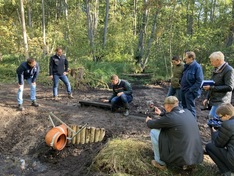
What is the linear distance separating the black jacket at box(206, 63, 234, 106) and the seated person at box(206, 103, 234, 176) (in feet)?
3.09

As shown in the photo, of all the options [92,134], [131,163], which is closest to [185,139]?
[131,163]

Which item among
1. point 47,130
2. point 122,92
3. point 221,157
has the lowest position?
point 47,130

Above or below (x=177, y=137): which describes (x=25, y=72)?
above

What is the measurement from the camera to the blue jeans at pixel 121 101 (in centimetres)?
700

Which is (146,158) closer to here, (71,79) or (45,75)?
(71,79)

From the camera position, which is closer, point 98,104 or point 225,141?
point 225,141

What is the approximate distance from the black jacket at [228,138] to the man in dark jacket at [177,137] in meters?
0.35

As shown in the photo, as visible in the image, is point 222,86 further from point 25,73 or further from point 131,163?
point 25,73

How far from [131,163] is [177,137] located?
3.30ft

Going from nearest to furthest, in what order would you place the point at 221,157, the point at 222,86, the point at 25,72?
1. the point at 221,157
2. the point at 222,86
3. the point at 25,72

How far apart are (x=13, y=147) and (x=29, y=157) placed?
2.05ft

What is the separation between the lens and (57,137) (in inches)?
216

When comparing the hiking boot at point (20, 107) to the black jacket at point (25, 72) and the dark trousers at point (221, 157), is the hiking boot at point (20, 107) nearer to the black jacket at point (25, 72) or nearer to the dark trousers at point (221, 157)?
the black jacket at point (25, 72)

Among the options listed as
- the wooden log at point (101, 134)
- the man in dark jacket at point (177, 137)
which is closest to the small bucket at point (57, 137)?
the wooden log at point (101, 134)
